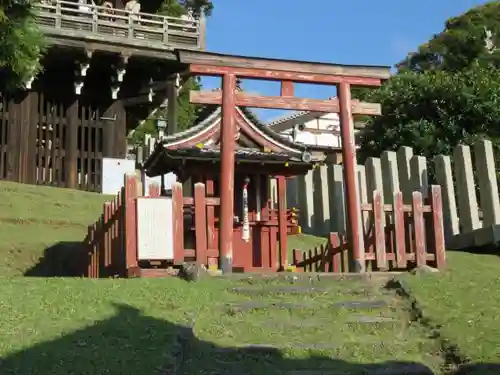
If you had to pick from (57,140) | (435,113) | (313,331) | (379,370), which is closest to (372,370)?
(379,370)

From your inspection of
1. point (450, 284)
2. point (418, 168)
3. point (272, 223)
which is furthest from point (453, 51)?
point (450, 284)

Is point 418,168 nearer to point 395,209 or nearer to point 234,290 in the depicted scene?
point 395,209

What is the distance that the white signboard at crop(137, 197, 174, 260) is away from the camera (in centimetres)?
999

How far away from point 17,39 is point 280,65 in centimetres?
396

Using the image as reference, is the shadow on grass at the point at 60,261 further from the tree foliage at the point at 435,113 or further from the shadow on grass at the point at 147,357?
the tree foliage at the point at 435,113

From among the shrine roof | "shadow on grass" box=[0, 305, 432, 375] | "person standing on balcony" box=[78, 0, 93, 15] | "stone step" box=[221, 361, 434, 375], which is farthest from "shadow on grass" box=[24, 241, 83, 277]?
"stone step" box=[221, 361, 434, 375]

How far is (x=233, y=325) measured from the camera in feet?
25.5

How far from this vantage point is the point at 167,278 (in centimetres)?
941

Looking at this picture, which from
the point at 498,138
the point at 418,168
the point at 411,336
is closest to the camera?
the point at 411,336

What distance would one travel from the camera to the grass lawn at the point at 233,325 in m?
6.56

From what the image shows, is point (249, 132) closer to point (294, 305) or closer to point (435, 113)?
point (294, 305)

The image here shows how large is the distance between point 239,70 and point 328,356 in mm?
5640

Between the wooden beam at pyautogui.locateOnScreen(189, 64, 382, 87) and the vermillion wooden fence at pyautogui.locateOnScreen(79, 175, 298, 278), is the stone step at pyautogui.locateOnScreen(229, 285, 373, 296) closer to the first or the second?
the vermillion wooden fence at pyautogui.locateOnScreen(79, 175, 298, 278)

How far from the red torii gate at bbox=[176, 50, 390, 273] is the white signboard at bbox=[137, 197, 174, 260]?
2.83 feet
